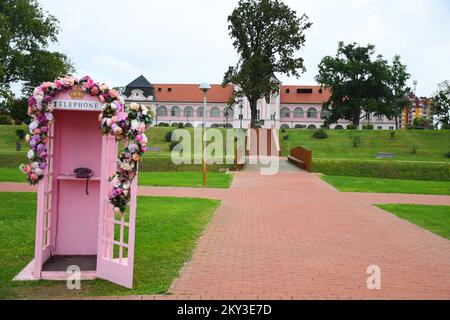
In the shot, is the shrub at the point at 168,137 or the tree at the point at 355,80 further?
the tree at the point at 355,80

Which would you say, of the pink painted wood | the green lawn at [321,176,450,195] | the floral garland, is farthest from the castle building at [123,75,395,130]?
the floral garland

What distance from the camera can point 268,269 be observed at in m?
6.45

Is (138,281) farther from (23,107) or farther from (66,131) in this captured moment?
(23,107)

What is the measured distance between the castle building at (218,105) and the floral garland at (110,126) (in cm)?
7407

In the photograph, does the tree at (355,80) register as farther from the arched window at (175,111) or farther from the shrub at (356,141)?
the arched window at (175,111)

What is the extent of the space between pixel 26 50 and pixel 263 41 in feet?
73.3

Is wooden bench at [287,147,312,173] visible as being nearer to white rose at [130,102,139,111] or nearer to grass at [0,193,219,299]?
grass at [0,193,219,299]

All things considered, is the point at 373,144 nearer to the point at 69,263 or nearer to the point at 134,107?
the point at 69,263

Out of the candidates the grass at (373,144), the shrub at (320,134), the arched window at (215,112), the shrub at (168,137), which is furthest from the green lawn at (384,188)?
the arched window at (215,112)

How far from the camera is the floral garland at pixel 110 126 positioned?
5426 mm

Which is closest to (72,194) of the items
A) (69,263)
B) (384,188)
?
(69,263)

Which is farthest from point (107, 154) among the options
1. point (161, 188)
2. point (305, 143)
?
point (305, 143)

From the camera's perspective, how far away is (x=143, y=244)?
7.56 metres
